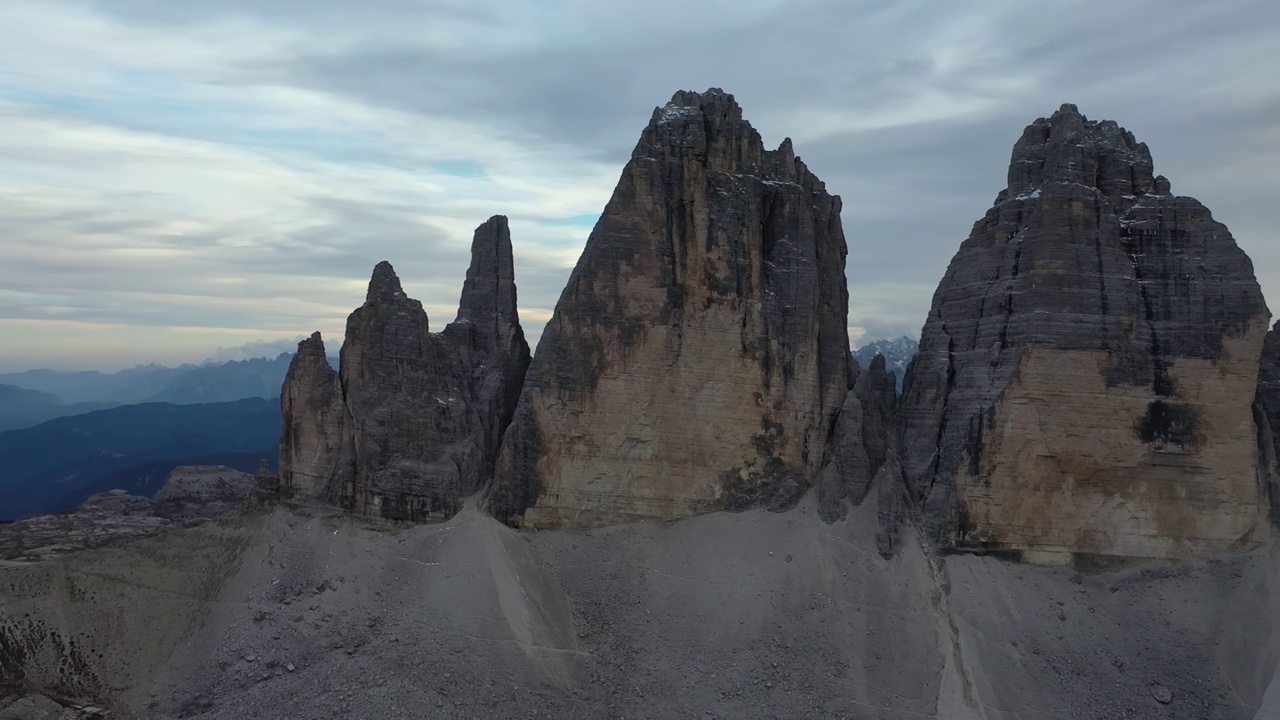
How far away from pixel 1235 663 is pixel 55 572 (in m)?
47.5

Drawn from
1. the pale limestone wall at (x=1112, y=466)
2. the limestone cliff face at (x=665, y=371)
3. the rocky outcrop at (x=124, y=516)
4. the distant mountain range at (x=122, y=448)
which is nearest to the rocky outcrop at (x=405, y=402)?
the limestone cliff face at (x=665, y=371)

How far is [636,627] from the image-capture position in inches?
1384

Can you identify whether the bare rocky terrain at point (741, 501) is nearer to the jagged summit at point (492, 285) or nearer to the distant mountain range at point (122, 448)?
the jagged summit at point (492, 285)

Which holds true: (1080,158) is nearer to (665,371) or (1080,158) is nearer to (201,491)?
(665,371)

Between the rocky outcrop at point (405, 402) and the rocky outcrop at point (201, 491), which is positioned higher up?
the rocky outcrop at point (405, 402)

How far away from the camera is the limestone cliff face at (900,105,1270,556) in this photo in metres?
36.0

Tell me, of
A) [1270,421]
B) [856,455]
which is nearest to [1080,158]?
[1270,421]

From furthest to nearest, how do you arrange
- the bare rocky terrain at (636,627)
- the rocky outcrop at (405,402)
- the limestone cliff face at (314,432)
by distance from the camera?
the limestone cliff face at (314,432), the rocky outcrop at (405,402), the bare rocky terrain at (636,627)

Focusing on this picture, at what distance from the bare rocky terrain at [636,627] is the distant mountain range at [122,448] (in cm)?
7674

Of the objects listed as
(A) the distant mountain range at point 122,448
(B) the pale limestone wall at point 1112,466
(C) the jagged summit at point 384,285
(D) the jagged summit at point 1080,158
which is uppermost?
(D) the jagged summit at point 1080,158

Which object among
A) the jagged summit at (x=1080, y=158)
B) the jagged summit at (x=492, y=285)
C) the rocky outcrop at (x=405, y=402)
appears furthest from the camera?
the jagged summit at (x=492, y=285)

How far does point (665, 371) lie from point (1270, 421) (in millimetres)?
27698

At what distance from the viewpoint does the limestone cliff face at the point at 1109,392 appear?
36.0 meters

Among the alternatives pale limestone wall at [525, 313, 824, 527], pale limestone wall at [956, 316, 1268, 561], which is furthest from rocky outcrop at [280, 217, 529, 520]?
pale limestone wall at [956, 316, 1268, 561]
